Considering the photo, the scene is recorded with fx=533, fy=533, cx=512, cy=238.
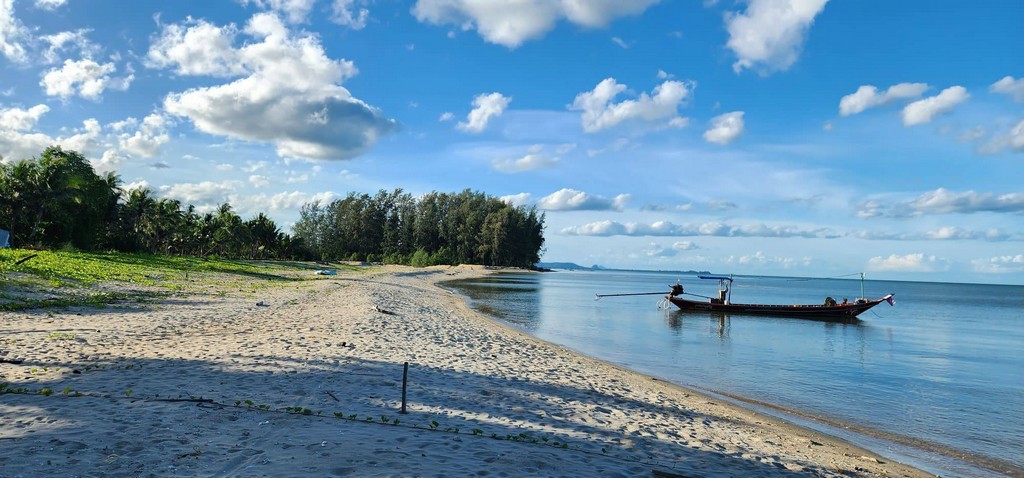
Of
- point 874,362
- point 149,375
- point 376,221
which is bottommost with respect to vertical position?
point 874,362

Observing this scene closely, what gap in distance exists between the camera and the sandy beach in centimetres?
614

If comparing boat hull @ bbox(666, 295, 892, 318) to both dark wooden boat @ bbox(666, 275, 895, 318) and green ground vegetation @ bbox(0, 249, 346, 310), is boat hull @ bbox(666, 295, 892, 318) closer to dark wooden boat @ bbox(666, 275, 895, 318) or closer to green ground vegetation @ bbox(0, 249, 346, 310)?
dark wooden boat @ bbox(666, 275, 895, 318)

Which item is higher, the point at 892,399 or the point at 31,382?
the point at 31,382

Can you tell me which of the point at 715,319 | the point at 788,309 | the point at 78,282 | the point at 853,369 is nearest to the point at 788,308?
the point at 788,309

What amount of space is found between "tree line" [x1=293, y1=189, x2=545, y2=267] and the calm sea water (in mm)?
77396

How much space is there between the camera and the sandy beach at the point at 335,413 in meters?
6.14

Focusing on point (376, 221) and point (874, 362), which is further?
point (376, 221)

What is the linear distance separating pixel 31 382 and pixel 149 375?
160 cm

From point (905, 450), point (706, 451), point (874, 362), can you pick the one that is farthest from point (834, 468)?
point (874, 362)

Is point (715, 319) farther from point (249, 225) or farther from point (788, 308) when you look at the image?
point (249, 225)

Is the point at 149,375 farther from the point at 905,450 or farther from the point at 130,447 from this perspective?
the point at 905,450

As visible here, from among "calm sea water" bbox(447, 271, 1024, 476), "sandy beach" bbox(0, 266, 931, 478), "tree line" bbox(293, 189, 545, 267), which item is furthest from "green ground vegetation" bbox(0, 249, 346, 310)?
"tree line" bbox(293, 189, 545, 267)

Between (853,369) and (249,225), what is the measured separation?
83.9 m

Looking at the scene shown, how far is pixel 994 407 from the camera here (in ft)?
51.4
